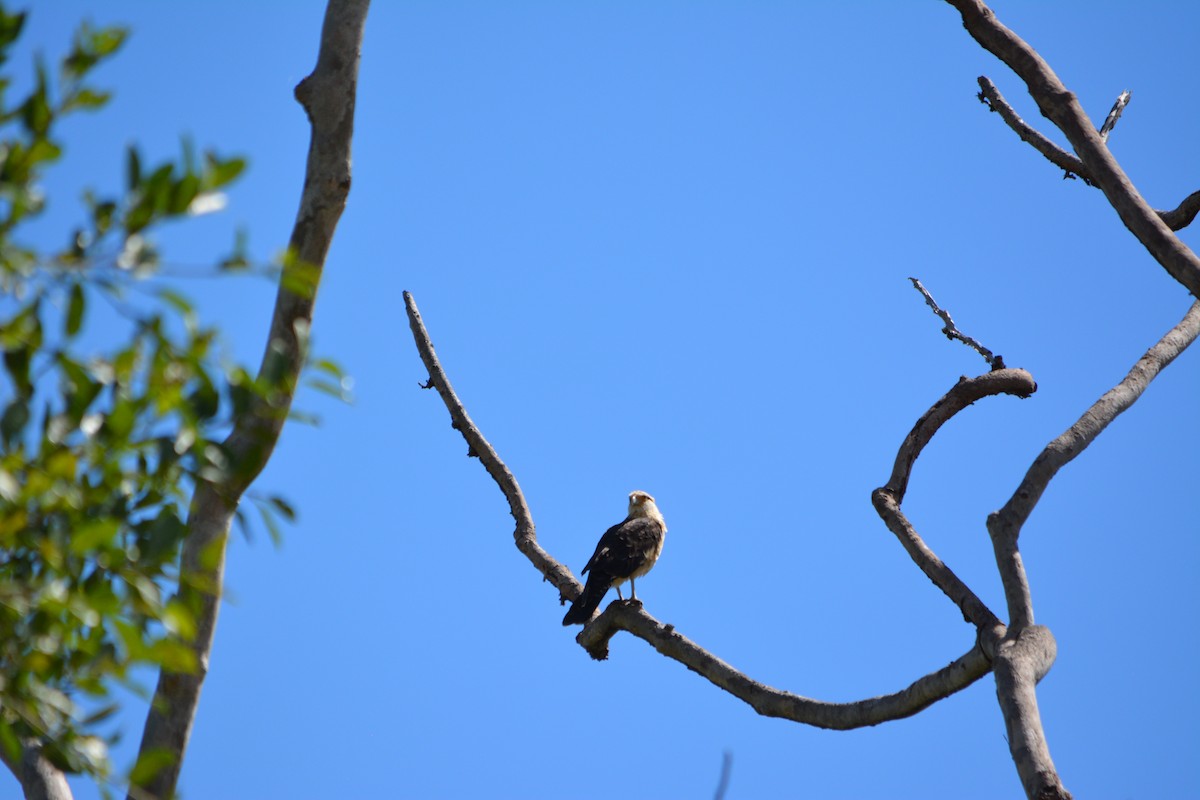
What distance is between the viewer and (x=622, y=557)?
8102mm

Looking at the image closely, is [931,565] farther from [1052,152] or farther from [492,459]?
[492,459]

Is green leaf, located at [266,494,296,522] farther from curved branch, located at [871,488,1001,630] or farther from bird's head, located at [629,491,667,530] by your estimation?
bird's head, located at [629,491,667,530]

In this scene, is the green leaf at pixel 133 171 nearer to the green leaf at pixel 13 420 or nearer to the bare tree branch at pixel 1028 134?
the green leaf at pixel 13 420

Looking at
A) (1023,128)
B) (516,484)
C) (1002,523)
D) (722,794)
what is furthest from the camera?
(516,484)

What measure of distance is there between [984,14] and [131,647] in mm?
4138

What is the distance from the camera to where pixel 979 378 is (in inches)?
210

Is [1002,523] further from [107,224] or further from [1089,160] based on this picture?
[107,224]

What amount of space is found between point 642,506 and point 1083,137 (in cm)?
568

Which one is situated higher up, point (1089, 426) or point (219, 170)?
point (1089, 426)

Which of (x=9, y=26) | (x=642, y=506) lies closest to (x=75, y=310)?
(x=9, y=26)

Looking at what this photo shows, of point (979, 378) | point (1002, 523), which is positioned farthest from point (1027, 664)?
point (979, 378)

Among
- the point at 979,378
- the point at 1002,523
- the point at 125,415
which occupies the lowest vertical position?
the point at 125,415

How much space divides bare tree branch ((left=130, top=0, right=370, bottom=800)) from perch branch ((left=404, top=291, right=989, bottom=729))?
A: 2.41 meters

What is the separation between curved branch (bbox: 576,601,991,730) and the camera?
13.7 feet
